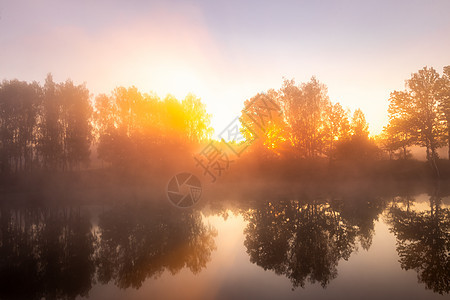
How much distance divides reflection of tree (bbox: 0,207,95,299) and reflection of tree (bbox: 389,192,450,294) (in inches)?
544

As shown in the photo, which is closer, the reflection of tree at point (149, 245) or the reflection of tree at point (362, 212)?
the reflection of tree at point (149, 245)

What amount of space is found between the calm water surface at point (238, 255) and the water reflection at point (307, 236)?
0.23 ft

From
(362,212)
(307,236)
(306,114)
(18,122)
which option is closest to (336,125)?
(306,114)

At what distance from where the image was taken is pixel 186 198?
109 ft

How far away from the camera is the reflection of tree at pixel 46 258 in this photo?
10.6 m

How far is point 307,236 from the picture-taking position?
51.4 feet

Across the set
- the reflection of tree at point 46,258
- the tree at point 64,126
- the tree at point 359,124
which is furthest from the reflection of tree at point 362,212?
the tree at point 64,126

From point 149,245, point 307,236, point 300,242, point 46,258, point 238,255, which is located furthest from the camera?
point 307,236

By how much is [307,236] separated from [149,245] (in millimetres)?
9652

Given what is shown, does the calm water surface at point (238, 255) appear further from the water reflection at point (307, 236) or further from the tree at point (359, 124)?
the tree at point (359, 124)

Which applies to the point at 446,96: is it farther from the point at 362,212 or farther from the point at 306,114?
the point at 362,212

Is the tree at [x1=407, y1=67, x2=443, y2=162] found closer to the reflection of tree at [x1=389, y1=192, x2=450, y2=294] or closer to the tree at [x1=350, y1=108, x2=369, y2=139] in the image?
the tree at [x1=350, y1=108, x2=369, y2=139]

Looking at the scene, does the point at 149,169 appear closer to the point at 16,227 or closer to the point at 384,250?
the point at 16,227

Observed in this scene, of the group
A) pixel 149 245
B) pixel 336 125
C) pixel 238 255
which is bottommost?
pixel 238 255
